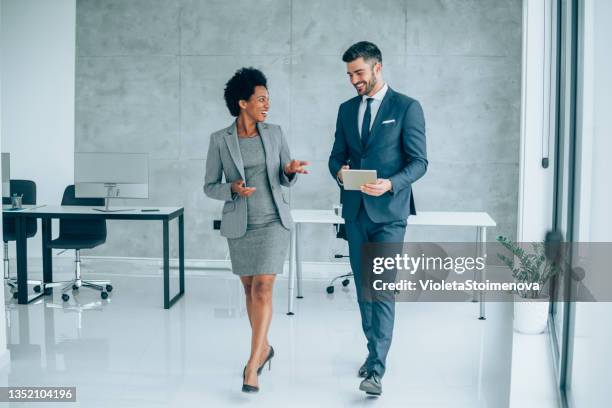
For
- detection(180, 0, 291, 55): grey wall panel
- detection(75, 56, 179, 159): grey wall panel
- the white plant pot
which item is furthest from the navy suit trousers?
detection(75, 56, 179, 159): grey wall panel

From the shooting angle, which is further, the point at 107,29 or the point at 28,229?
the point at 107,29

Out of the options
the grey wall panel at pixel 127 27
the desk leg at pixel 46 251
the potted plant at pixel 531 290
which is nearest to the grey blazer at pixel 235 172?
the potted plant at pixel 531 290

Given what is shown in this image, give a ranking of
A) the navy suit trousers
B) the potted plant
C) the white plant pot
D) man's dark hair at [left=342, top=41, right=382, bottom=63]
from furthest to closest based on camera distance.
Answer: the white plant pot < the potted plant < the navy suit trousers < man's dark hair at [left=342, top=41, right=382, bottom=63]

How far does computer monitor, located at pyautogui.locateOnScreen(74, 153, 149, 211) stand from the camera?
5730 mm

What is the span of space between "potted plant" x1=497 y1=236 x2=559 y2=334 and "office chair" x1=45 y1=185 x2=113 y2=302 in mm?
3403

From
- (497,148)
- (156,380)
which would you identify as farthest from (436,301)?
(156,380)

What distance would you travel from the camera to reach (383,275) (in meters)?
3.57

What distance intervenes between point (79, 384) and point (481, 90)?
4808mm

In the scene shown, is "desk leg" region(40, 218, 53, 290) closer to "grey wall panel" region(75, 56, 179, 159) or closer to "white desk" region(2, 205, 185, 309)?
"white desk" region(2, 205, 185, 309)

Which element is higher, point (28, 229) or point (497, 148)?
point (497, 148)

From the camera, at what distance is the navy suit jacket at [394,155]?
355 centimetres

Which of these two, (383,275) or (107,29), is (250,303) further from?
(107,29)

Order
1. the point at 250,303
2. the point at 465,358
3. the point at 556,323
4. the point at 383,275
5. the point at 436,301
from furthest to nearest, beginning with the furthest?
the point at 436,301 → the point at 556,323 → the point at 465,358 → the point at 250,303 → the point at 383,275

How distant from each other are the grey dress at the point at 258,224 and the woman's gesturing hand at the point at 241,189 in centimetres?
11
